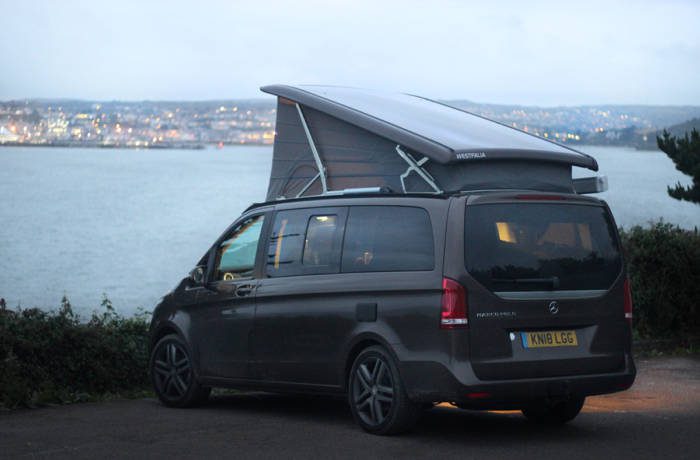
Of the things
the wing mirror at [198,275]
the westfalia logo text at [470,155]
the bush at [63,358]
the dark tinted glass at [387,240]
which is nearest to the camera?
the dark tinted glass at [387,240]

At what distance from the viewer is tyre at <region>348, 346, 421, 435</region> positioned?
28.7 ft

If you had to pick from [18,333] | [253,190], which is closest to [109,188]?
[253,190]

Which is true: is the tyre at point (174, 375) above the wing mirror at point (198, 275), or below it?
below

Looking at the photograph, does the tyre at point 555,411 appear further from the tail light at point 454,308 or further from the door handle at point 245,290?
the door handle at point 245,290

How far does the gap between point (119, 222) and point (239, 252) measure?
92.5m

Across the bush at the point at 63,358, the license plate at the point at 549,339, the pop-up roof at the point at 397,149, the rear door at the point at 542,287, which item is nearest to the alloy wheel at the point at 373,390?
the rear door at the point at 542,287

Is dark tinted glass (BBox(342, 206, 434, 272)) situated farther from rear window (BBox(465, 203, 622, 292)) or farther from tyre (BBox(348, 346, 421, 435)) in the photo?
tyre (BBox(348, 346, 421, 435))

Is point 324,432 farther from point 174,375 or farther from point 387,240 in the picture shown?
point 174,375

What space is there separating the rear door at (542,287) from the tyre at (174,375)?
3.42 m

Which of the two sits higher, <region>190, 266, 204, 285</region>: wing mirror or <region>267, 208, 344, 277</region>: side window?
<region>267, 208, 344, 277</region>: side window

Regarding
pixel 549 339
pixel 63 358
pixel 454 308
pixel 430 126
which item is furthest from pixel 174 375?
pixel 549 339

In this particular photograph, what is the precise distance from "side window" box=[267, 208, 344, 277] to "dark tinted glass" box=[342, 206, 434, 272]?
15cm

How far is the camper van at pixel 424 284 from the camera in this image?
857cm

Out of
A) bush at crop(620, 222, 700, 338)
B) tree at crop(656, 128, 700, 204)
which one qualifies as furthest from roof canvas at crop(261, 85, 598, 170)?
tree at crop(656, 128, 700, 204)
